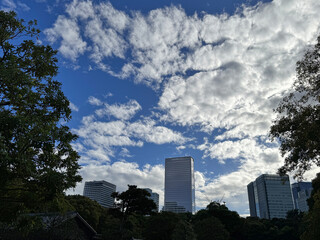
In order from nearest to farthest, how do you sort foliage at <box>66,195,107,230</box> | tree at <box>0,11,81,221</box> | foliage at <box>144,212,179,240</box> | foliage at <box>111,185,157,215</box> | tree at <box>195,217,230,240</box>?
tree at <box>0,11,81,221</box> → foliage at <box>111,185,157,215</box> → tree at <box>195,217,230,240</box> → foliage at <box>66,195,107,230</box> → foliage at <box>144,212,179,240</box>

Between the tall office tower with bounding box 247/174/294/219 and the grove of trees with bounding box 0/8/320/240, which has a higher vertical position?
the tall office tower with bounding box 247/174/294/219

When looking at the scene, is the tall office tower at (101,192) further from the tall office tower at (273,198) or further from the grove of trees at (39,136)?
the grove of trees at (39,136)

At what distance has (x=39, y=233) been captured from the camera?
17.3 meters

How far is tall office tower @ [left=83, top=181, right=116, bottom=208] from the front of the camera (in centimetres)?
15788

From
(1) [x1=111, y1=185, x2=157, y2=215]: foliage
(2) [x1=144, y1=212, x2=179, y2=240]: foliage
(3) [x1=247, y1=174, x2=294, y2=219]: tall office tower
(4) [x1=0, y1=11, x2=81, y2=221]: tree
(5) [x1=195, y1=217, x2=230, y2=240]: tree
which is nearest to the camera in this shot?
(4) [x1=0, y1=11, x2=81, y2=221]: tree

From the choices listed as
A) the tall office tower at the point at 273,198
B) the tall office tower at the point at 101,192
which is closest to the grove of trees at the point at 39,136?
the tall office tower at the point at 101,192

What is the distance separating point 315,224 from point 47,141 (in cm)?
1311

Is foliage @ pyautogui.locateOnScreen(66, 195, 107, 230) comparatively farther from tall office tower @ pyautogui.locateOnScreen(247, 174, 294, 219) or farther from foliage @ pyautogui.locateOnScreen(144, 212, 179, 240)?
tall office tower @ pyautogui.locateOnScreen(247, 174, 294, 219)

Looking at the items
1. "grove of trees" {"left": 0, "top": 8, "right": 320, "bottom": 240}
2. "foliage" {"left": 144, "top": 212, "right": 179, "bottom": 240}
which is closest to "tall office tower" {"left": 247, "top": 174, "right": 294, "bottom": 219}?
"foliage" {"left": 144, "top": 212, "right": 179, "bottom": 240}

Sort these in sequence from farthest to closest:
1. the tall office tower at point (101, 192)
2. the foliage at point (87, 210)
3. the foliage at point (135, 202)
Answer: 1. the tall office tower at point (101, 192)
2. the foliage at point (87, 210)
3. the foliage at point (135, 202)

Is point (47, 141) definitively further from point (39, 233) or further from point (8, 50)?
point (39, 233)

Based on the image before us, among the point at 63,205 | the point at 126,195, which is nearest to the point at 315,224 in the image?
the point at 63,205

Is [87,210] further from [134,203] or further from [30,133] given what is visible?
[30,133]

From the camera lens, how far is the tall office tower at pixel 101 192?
15788 centimetres
